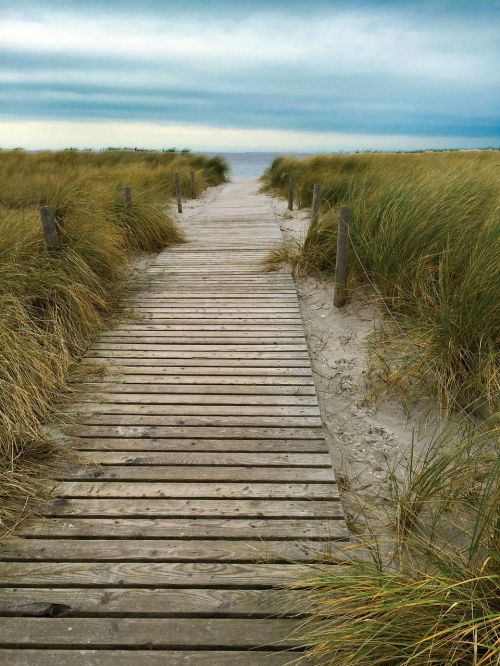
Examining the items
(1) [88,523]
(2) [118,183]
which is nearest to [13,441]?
(1) [88,523]

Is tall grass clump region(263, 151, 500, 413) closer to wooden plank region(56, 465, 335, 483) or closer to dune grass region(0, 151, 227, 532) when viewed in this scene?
wooden plank region(56, 465, 335, 483)

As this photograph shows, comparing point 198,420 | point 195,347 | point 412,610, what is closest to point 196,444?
point 198,420

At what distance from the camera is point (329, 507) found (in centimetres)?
226

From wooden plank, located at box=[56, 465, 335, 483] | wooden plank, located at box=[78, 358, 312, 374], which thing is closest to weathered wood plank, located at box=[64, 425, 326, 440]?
wooden plank, located at box=[56, 465, 335, 483]

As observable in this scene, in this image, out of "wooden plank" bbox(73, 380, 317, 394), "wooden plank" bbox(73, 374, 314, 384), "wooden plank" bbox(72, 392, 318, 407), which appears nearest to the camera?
"wooden plank" bbox(72, 392, 318, 407)

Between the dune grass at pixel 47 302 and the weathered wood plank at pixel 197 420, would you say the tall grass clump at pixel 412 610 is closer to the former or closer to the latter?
the weathered wood plank at pixel 197 420

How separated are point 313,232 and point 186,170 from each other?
1150cm

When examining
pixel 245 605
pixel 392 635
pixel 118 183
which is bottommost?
pixel 245 605

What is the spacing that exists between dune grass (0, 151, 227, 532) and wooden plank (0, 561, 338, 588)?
31 cm

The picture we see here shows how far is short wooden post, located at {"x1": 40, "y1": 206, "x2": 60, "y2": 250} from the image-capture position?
4.32 metres

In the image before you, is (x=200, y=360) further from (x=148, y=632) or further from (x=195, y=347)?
(x=148, y=632)

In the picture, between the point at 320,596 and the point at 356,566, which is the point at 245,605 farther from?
the point at 356,566

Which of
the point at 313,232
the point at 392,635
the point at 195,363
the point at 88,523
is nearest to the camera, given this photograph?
the point at 392,635

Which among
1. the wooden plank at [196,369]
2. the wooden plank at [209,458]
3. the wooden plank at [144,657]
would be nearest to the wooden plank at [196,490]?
the wooden plank at [209,458]
